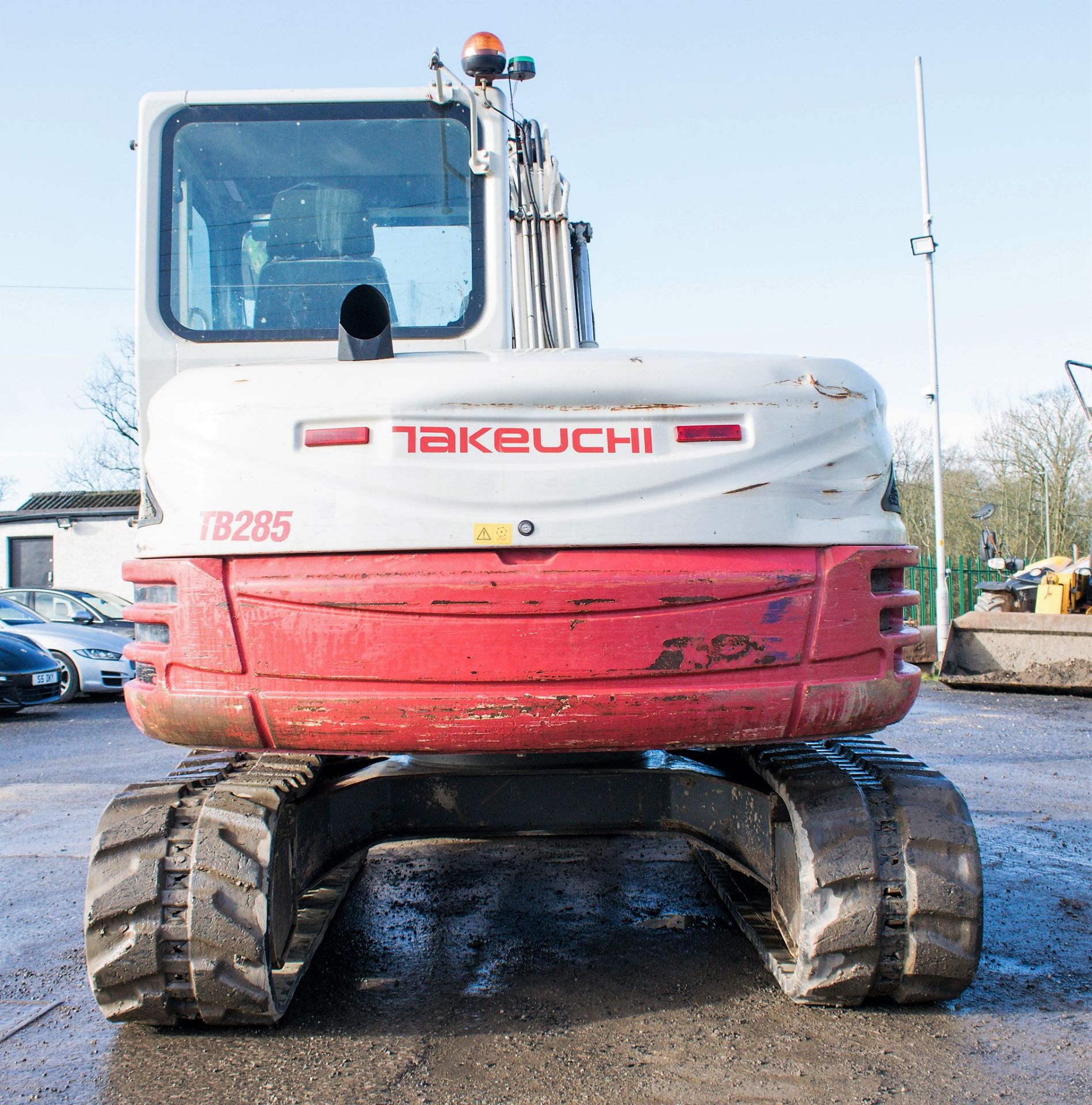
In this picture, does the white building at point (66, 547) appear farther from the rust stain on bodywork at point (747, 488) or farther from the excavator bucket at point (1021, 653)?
the rust stain on bodywork at point (747, 488)

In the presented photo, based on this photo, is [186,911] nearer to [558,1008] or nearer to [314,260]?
[558,1008]

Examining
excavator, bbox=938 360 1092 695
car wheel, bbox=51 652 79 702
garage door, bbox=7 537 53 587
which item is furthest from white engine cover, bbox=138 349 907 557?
garage door, bbox=7 537 53 587

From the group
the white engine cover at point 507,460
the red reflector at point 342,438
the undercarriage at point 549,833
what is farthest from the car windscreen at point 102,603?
the red reflector at point 342,438

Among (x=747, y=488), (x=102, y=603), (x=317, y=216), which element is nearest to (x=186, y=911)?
(x=747, y=488)

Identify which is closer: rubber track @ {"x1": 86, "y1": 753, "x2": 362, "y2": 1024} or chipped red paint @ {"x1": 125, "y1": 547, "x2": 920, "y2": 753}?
chipped red paint @ {"x1": 125, "y1": 547, "x2": 920, "y2": 753}

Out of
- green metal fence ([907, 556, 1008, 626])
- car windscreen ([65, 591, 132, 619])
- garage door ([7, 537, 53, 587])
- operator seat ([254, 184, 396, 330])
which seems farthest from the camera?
garage door ([7, 537, 53, 587])

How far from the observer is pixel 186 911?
3.03m

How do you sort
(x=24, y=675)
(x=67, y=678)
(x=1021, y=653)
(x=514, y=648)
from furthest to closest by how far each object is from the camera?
(x=67, y=678) < (x=1021, y=653) < (x=24, y=675) < (x=514, y=648)

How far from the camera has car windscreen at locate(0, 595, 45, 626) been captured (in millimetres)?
13273

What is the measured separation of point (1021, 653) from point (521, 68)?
10457mm

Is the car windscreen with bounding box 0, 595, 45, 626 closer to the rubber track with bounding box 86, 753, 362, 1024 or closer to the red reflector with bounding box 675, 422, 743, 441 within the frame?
the rubber track with bounding box 86, 753, 362, 1024

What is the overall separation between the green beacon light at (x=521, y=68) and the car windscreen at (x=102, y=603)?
11.9m

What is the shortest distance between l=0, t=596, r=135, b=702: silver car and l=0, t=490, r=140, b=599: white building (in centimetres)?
1687

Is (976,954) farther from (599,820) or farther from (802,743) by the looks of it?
(599,820)
